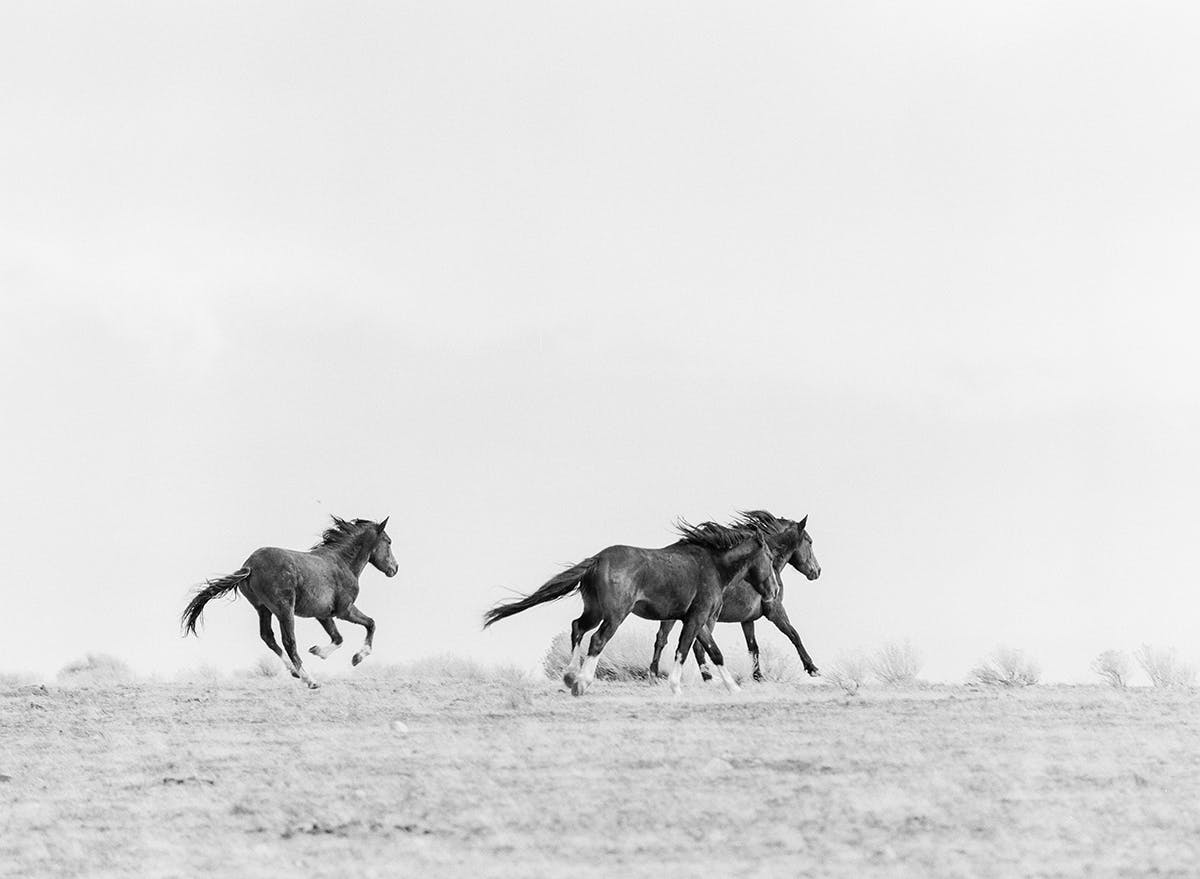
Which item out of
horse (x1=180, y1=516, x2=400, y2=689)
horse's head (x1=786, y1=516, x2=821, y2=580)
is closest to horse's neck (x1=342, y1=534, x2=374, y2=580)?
horse (x1=180, y1=516, x2=400, y2=689)

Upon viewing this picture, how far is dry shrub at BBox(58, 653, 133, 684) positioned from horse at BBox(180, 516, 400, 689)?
741cm

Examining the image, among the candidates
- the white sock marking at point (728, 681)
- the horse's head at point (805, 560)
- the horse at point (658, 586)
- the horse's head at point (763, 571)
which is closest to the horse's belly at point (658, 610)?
the horse at point (658, 586)

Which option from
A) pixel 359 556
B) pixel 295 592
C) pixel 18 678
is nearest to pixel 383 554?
pixel 359 556

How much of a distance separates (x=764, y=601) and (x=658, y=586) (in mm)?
2903

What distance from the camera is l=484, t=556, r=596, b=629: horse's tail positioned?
17.6 m

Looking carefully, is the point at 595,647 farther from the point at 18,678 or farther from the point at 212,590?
the point at 18,678

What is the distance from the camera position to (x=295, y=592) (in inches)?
789

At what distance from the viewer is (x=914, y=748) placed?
40.4ft

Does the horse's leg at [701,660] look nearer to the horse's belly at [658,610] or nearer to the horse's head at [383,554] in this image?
the horse's belly at [658,610]

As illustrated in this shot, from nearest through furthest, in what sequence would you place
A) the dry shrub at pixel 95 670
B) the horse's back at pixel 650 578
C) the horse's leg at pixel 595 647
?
the horse's leg at pixel 595 647, the horse's back at pixel 650 578, the dry shrub at pixel 95 670

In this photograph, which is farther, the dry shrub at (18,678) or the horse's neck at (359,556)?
the dry shrub at (18,678)

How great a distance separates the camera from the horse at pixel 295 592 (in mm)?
19953

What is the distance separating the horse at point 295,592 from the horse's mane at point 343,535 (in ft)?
0.17

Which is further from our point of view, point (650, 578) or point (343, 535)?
point (343, 535)
